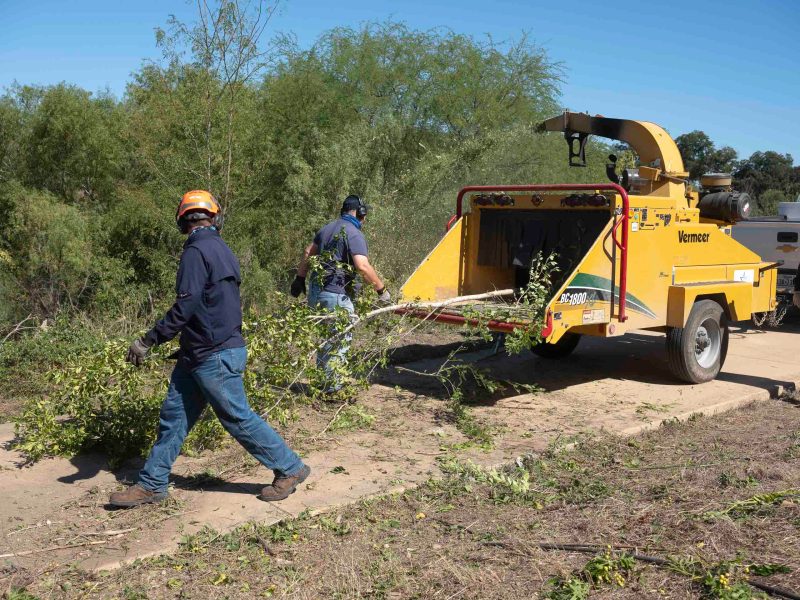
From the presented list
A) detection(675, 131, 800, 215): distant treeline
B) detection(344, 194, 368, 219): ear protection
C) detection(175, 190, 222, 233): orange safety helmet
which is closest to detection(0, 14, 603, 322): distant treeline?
detection(344, 194, 368, 219): ear protection

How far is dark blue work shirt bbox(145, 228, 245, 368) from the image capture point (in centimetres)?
484

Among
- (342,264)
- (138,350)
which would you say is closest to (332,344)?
(342,264)

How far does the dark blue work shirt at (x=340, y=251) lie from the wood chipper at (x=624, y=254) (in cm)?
73

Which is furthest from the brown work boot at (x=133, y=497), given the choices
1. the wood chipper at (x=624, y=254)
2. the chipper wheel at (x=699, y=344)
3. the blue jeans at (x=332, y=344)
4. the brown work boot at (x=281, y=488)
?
the chipper wheel at (x=699, y=344)

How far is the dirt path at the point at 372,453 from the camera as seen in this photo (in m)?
4.66

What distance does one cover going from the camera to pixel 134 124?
12969mm

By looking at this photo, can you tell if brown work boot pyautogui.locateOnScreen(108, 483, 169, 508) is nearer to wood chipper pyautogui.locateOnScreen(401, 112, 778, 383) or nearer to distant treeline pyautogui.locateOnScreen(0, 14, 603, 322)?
wood chipper pyautogui.locateOnScreen(401, 112, 778, 383)

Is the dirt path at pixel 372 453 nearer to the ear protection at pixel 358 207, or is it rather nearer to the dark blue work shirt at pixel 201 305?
the dark blue work shirt at pixel 201 305

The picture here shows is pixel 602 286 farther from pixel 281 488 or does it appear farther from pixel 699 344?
pixel 281 488

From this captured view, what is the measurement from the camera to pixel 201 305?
4879 mm

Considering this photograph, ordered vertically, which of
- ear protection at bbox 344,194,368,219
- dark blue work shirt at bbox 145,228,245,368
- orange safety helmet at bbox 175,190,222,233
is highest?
ear protection at bbox 344,194,368,219

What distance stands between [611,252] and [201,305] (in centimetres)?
408

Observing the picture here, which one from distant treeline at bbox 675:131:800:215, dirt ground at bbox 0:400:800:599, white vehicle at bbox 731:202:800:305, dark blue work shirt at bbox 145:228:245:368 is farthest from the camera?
distant treeline at bbox 675:131:800:215

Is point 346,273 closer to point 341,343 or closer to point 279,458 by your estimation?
point 341,343
